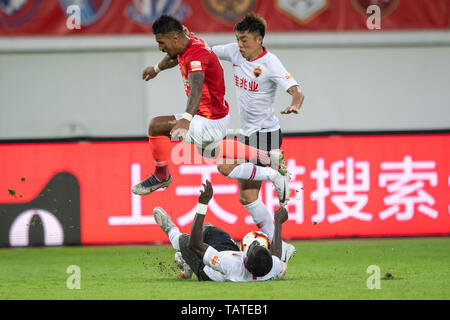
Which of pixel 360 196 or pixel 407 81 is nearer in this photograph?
pixel 360 196

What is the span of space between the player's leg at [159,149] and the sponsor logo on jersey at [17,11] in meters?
6.50

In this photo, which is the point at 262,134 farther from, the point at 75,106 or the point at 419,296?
the point at 75,106

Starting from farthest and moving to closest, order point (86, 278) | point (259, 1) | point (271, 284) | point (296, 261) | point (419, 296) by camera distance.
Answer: point (259, 1) → point (296, 261) → point (86, 278) → point (271, 284) → point (419, 296)

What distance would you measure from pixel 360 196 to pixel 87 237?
136 inches

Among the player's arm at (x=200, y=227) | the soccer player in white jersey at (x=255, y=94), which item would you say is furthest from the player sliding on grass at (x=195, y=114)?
the player's arm at (x=200, y=227)

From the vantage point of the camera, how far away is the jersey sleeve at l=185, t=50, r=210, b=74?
767 centimetres

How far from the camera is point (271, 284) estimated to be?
7516mm

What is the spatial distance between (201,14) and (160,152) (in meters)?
6.23

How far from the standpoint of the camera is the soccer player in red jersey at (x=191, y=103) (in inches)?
299

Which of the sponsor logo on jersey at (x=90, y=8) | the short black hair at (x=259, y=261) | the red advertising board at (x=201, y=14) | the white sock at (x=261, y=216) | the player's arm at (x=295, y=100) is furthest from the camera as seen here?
the red advertising board at (x=201, y=14)

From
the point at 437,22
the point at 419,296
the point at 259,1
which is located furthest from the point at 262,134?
the point at 437,22

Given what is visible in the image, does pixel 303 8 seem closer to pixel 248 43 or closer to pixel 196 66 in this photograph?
pixel 248 43

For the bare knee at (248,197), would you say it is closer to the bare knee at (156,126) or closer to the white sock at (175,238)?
the white sock at (175,238)

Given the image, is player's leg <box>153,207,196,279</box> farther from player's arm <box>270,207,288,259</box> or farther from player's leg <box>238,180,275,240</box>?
player's leg <box>238,180,275,240</box>
